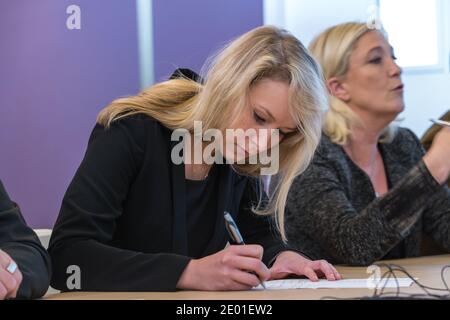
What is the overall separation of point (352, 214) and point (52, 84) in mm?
957

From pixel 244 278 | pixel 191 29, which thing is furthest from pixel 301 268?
pixel 191 29

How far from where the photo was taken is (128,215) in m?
1.50

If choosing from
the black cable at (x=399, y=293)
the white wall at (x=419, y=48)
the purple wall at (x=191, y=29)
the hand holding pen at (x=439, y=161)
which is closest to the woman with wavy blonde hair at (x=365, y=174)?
the hand holding pen at (x=439, y=161)

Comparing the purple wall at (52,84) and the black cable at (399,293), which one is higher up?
the purple wall at (52,84)

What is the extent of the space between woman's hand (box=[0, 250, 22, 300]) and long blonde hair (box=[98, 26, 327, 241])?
41 centimetres

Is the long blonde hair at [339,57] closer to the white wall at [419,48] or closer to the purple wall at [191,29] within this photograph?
the purple wall at [191,29]

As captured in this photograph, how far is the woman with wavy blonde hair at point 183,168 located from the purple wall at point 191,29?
84cm

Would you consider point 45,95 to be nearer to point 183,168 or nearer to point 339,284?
point 183,168

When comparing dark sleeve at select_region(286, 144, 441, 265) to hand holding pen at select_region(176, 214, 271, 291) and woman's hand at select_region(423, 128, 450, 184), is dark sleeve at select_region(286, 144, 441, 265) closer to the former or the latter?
woman's hand at select_region(423, 128, 450, 184)

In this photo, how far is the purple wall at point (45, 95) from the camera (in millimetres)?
2209

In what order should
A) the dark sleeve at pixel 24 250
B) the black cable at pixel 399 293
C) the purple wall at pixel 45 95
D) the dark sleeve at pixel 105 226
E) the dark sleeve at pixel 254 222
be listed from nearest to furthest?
1. the black cable at pixel 399 293
2. the dark sleeve at pixel 24 250
3. the dark sleeve at pixel 105 226
4. the dark sleeve at pixel 254 222
5. the purple wall at pixel 45 95

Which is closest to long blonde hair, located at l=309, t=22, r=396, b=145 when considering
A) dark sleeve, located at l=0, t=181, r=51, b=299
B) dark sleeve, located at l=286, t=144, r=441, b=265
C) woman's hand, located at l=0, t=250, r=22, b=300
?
dark sleeve, located at l=286, t=144, r=441, b=265
